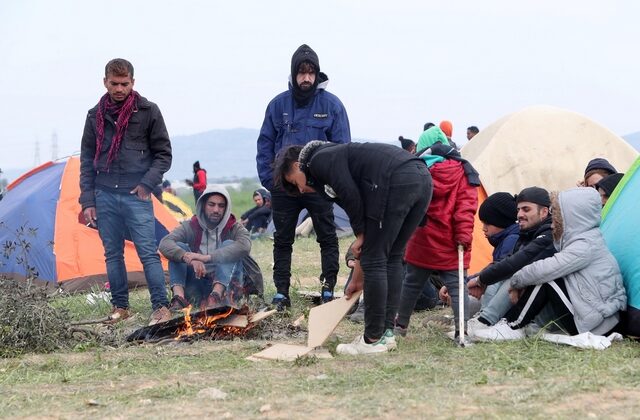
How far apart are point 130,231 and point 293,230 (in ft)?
4.36

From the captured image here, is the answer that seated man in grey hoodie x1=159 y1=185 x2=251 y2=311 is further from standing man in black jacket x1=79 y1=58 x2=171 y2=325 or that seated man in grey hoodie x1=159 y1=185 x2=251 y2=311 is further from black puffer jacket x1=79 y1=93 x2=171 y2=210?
black puffer jacket x1=79 y1=93 x2=171 y2=210

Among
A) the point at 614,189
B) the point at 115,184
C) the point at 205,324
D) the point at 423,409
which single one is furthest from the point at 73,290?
the point at 423,409

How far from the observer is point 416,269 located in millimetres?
6418

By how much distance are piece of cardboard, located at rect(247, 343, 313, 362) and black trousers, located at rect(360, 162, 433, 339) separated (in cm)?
43

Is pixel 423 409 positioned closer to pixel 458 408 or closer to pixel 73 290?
pixel 458 408

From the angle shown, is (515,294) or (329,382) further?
(515,294)

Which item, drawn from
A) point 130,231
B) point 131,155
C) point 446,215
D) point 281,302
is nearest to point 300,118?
point 131,155

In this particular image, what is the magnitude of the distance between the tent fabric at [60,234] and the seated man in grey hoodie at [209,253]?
216 centimetres

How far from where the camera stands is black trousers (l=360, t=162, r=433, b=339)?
5.61 metres

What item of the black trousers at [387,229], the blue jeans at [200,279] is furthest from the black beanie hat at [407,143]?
the black trousers at [387,229]

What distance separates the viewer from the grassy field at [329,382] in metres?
4.31

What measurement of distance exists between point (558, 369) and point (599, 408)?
2.55 ft

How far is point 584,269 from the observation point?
19.1 feet

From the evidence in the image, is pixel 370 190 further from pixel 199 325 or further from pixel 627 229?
pixel 627 229
